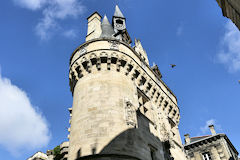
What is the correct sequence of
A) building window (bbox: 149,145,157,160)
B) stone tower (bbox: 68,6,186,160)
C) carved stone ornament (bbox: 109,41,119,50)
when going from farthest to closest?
1. carved stone ornament (bbox: 109,41,119,50)
2. building window (bbox: 149,145,157,160)
3. stone tower (bbox: 68,6,186,160)

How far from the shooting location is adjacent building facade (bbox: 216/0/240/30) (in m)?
6.29

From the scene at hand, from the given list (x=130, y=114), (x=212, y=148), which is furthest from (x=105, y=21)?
(x=212, y=148)

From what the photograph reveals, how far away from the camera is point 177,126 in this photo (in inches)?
714

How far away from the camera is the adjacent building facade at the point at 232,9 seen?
6287 mm

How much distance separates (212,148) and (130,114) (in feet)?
58.8

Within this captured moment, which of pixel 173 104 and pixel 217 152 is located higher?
pixel 173 104

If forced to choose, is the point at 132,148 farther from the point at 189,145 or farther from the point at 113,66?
the point at 189,145

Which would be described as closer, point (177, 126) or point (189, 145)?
point (177, 126)

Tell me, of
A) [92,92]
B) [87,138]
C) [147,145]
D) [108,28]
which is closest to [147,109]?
[147,145]

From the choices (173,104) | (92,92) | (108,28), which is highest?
(108,28)

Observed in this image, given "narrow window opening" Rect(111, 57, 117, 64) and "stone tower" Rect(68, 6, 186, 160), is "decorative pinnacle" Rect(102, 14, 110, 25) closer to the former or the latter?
"stone tower" Rect(68, 6, 186, 160)

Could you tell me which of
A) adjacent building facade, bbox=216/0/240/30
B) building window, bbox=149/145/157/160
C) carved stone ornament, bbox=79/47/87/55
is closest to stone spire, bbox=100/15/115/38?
carved stone ornament, bbox=79/47/87/55

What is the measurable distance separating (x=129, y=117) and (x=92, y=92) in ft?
8.21

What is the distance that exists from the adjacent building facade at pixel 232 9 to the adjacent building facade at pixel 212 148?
19.5 m
